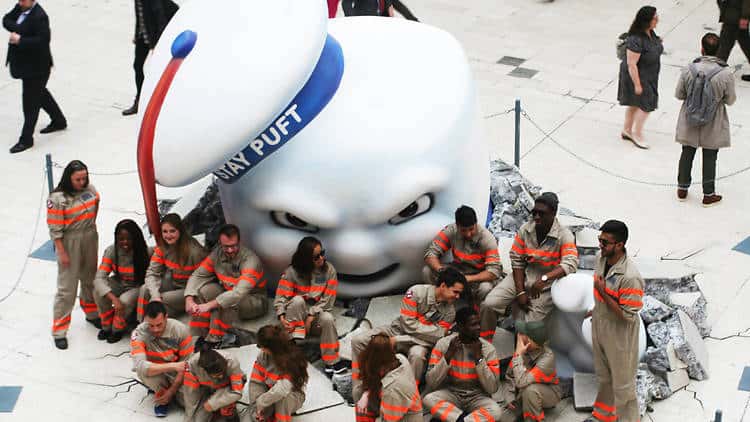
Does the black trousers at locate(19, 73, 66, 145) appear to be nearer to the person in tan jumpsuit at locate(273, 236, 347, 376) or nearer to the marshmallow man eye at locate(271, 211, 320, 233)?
the marshmallow man eye at locate(271, 211, 320, 233)

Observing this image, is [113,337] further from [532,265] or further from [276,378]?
[532,265]

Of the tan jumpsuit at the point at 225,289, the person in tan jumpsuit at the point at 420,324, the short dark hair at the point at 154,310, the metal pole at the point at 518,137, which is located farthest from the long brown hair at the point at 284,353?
the metal pole at the point at 518,137

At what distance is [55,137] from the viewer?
12008 mm

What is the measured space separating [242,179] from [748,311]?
11.8 ft

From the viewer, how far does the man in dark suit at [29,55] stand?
11.4 metres

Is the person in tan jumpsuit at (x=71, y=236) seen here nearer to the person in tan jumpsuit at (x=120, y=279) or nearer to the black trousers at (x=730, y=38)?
the person in tan jumpsuit at (x=120, y=279)

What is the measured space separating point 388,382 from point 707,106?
13.9 ft

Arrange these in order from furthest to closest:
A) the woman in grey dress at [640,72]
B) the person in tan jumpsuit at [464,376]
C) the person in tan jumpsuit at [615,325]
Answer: the woman in grey dress at [640,72], the person in tan jumpsuit at [464,376], the person in tan jumpsuit at [615,325]

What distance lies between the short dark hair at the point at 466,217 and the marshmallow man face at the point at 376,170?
254 millimetres

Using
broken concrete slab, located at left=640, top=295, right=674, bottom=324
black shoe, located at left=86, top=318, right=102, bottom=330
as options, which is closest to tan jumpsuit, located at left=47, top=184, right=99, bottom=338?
black shoe, located at left=86, top=318, right=102, bottom=330

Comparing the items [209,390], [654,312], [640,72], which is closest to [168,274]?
[209,390]

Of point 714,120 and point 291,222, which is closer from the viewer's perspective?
point 291,222

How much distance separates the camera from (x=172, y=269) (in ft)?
27.5

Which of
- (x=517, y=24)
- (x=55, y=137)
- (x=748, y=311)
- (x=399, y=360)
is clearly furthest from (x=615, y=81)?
(x=399, y=360)
